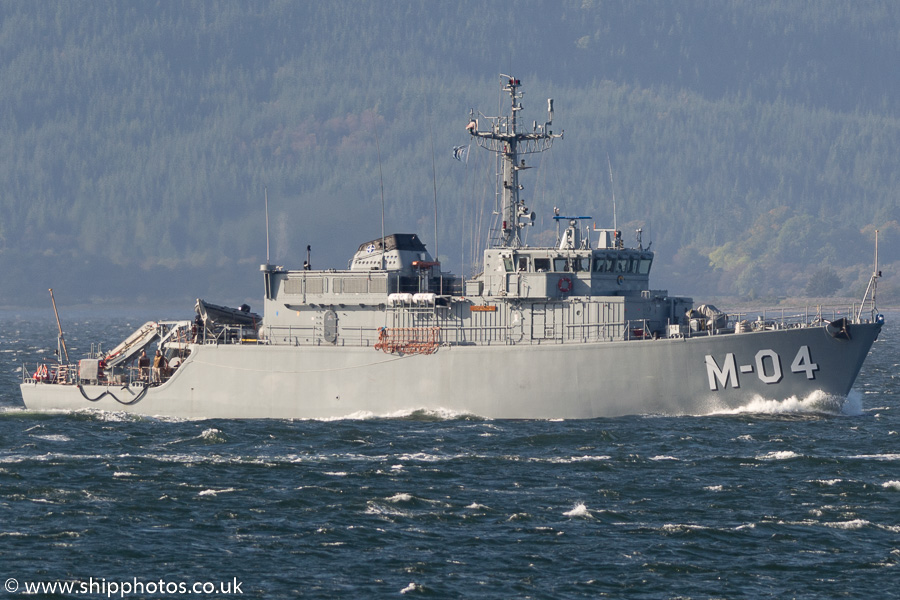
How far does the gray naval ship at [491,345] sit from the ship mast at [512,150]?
Result: 0.19 ft

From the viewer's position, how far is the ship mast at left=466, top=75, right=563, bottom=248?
39106mm

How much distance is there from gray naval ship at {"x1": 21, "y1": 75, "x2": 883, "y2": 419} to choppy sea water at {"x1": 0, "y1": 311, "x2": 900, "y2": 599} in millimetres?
980

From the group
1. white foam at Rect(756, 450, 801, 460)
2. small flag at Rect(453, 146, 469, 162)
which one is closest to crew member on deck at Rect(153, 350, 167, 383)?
small flag at Rect(453, 146, 469, 162)

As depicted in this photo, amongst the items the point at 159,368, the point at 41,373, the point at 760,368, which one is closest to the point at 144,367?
the point at 159,368

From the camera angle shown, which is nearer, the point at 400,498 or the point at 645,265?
the point at 400,498

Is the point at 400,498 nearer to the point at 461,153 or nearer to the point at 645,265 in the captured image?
the point at 645,265

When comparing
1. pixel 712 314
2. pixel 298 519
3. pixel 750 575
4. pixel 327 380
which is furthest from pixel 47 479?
pixel 712 314

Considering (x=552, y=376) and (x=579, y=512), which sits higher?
(x=552, y=376)

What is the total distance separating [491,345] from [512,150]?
7330 millimetres

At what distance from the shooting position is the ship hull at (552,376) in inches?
1375

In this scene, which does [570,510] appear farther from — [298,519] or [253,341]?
[253,341]

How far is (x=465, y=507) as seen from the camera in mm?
25625

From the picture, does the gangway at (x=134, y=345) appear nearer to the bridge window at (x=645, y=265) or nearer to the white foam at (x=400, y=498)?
the bridge window at (x=645, y=265)

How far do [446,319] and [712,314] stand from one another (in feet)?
27.7
